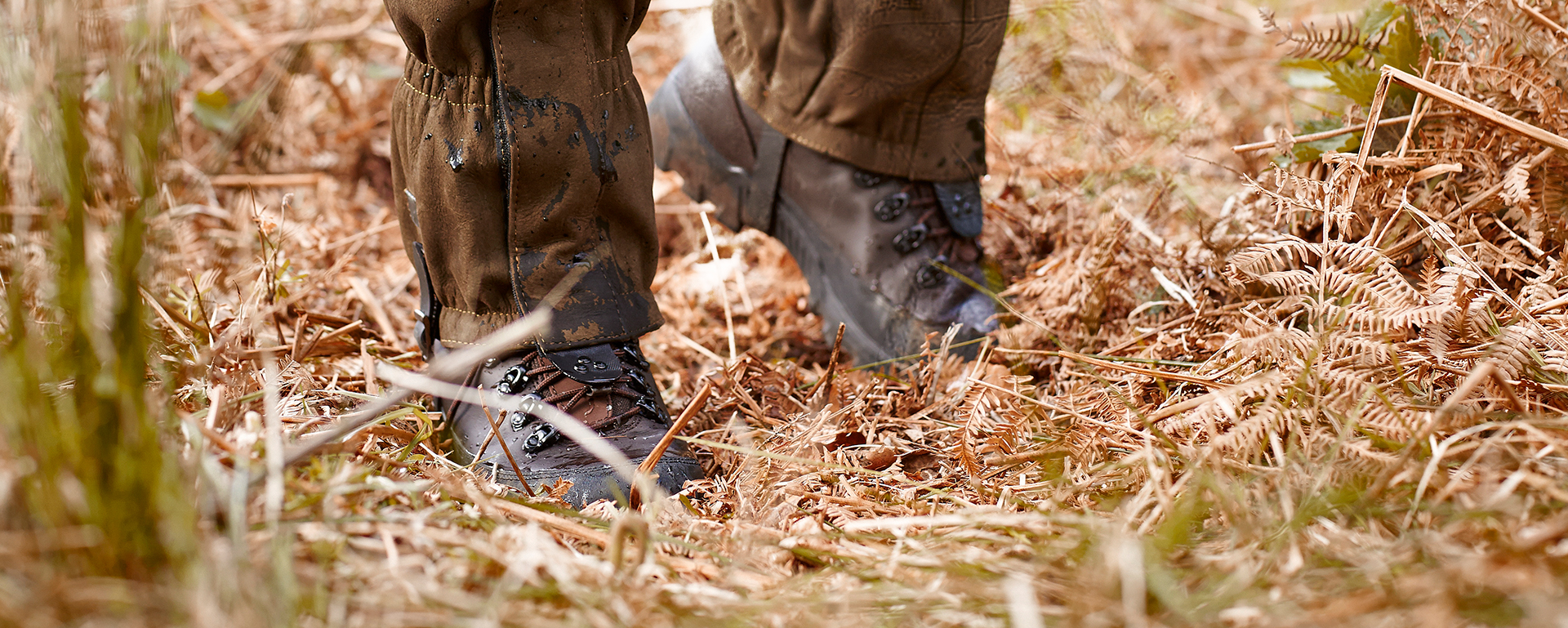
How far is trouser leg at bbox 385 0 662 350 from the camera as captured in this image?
123cm

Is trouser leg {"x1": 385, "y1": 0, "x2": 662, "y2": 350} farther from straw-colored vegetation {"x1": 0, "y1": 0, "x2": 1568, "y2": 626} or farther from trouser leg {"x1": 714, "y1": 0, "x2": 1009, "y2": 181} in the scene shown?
trouser leg {"x1": 714, "y1": 0, "x2": 1009, "y2": 181}

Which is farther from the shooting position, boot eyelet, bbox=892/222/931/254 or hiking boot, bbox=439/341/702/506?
boot eyelet, bbox=892/222/931/254

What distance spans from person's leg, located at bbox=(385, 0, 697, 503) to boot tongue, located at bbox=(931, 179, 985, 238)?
2.24 feet

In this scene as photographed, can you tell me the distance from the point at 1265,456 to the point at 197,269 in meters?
2.03

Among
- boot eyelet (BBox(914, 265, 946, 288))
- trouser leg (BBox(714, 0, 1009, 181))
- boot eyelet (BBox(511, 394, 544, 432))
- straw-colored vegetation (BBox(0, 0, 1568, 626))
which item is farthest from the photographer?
boot eyelet (BBox(914, 265, 946, 288))

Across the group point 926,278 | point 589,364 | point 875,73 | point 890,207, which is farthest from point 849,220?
point 589,364

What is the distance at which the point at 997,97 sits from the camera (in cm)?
287

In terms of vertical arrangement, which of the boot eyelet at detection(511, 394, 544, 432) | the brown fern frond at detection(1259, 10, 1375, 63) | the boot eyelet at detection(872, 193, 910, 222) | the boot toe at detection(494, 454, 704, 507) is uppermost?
the brown fern frond at detection(1259, 10, 1375, 63)

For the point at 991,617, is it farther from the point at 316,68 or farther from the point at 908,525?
the point at 316,68

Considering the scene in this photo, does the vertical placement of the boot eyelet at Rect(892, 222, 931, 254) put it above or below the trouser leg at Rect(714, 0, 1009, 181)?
below

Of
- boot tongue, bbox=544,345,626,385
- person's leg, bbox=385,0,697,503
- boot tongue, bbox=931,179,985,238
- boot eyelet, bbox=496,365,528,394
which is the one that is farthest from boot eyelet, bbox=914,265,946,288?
boot eyelet, bbox=496,365,528,394

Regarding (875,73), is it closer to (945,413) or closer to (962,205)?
(962,205)

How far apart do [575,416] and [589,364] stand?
0.08 meters

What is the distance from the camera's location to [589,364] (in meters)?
1.41
